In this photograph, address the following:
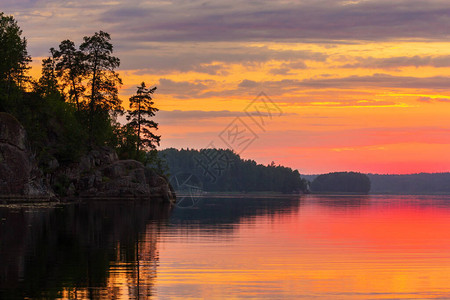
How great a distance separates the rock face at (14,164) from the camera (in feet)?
237

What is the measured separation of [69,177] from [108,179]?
699 centimetres

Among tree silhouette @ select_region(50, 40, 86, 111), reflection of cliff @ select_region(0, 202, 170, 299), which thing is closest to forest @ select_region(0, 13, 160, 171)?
tree silhouette @ select_region(50, 40, 86, 111)

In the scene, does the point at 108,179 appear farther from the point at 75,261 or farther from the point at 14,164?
the point at 75,261

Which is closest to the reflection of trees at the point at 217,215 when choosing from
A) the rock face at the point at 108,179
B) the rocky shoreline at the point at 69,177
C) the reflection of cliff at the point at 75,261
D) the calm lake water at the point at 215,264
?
the calm lake water at the point at 215,264

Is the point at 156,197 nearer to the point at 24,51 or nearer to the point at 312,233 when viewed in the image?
the point at 24,51

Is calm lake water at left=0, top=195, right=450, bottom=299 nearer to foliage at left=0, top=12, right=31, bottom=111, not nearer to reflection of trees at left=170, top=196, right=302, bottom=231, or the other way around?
reflection of trees at left=170, top=196, right=302, bottom=231

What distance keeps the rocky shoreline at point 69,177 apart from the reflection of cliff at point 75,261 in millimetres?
33944

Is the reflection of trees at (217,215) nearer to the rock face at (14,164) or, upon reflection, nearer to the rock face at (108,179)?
the rock face at (108,179)

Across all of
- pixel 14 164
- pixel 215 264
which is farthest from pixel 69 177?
pixel 215 264

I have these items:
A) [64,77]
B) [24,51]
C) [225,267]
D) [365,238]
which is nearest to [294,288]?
[225,267]

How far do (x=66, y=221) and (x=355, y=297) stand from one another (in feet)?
103

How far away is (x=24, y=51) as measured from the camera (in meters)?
94.7

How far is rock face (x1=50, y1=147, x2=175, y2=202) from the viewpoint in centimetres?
9212

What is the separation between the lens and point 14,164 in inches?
2876
